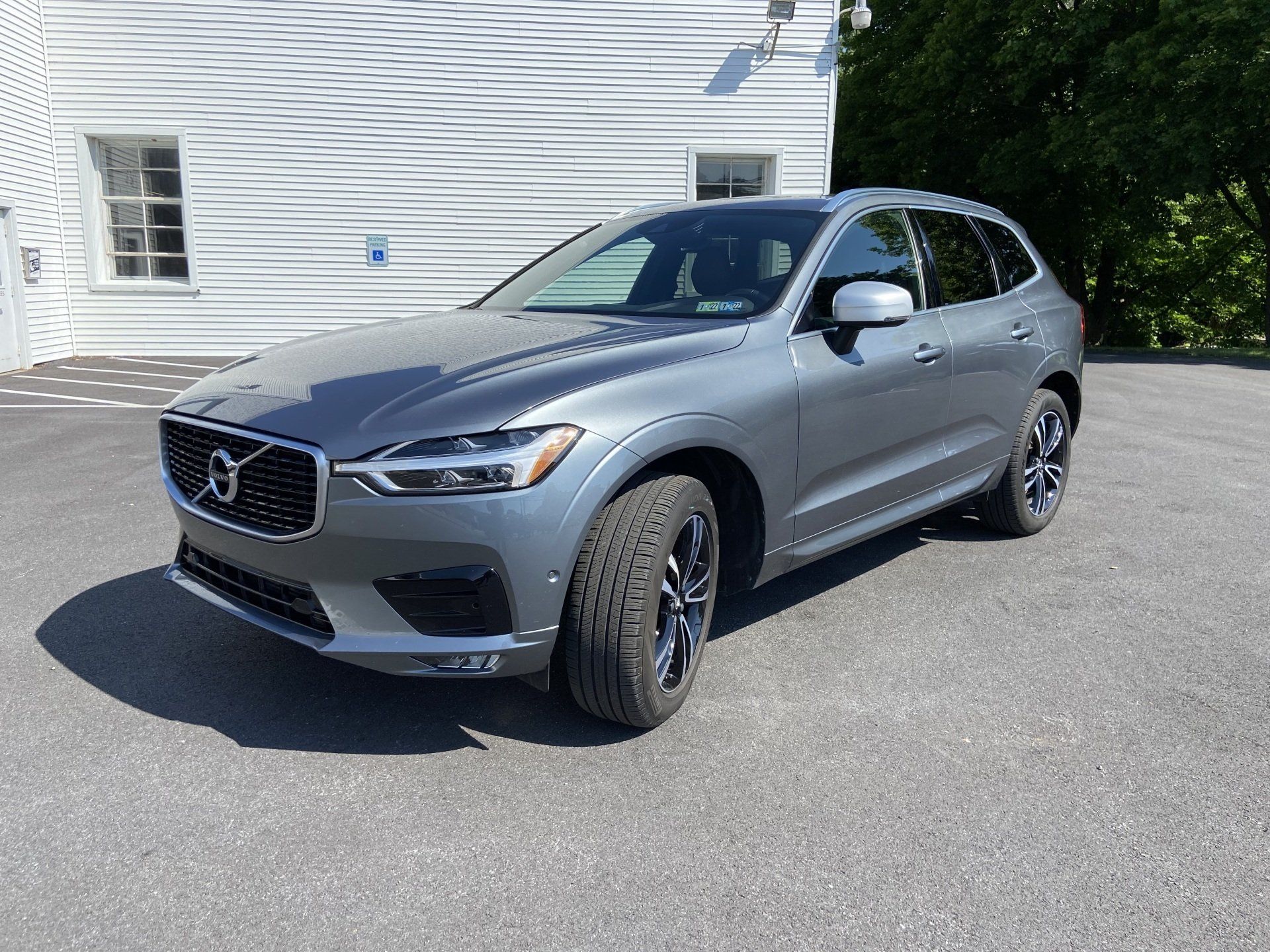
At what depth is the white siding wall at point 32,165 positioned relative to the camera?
12.2 meters

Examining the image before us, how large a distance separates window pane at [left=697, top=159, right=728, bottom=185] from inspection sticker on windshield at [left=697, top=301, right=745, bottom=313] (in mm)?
11166

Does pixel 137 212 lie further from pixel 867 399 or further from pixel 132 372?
pixel 867 399

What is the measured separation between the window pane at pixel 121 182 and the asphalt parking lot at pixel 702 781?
1101cm

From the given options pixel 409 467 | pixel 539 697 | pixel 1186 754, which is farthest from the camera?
pixel 539 697

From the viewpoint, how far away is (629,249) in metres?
4.41

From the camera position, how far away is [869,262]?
4.07 metres

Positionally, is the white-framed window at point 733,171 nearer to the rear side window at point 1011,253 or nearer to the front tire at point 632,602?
the rear side window at point 1011,253

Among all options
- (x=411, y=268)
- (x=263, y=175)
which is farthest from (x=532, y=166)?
(x=263, y=175)

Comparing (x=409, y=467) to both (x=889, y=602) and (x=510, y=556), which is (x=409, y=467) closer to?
(x=510, y=556)

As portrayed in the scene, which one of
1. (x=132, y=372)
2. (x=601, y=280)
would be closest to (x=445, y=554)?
(x=601, y=280)

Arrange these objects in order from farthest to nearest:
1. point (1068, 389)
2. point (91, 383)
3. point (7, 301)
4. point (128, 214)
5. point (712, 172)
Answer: point (712, 172) < point (128, 214) < point (7, 301) < point (91, 383) < point (1068, 389)

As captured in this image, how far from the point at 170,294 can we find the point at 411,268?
343cm

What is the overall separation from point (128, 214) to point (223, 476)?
13.0 m

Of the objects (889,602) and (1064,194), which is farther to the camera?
(1064,194)
